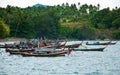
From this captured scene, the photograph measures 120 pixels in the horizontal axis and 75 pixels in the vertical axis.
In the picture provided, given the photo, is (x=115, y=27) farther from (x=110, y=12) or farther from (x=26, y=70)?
(x=26, y=70)

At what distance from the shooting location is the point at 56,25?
524ft

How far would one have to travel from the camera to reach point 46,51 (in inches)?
2584

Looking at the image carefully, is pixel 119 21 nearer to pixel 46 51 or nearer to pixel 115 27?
pixel 115 27

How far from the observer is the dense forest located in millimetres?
143375

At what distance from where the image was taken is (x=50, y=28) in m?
156

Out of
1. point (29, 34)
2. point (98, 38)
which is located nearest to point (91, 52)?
point (29, 34)

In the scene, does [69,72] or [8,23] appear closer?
[69,72]

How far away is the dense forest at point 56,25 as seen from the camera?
470ft

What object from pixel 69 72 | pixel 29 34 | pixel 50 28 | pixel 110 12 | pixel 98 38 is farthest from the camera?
pixel 110 12

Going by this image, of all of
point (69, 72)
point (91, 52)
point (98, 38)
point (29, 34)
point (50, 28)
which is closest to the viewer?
point (69, 72)

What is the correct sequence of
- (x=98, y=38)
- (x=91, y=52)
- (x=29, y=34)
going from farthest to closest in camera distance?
(x=98, y=38), (x=29, y=34), (x=91, y=52)

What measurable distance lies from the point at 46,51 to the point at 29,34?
261 ft

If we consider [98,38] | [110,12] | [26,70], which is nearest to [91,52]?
[26,70]

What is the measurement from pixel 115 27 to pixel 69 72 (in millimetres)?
141850
